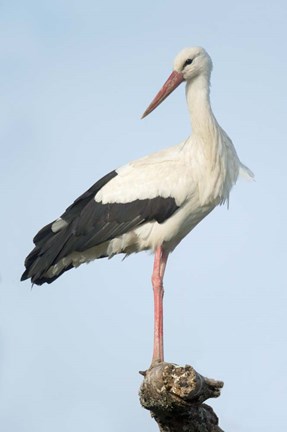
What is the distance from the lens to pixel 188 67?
479 inches

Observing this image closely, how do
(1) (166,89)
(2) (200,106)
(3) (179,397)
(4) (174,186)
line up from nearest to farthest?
(3) (179,397), (4) (174,186), (2) (200,106), (1) (166,89)

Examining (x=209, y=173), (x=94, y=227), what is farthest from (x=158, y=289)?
(x=209, y=173)

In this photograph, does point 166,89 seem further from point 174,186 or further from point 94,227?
point 94,227

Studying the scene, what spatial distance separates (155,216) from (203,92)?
4.66 feet

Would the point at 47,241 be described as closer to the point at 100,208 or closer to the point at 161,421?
the point at 100,208

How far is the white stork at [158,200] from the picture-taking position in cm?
1175

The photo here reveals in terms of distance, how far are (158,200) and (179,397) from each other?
12.1 ft

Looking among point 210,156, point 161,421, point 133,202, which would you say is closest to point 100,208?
point 133,202

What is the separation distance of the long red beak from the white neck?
14 centimetres

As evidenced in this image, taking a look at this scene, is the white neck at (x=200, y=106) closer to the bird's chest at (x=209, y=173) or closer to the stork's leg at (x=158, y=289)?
the bird's chest at (x=209, y=173)

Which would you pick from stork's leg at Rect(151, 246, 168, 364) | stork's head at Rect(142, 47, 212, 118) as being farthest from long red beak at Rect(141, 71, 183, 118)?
stork's leg at Rect(151, 246, 168, 364)

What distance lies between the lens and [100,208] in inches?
472

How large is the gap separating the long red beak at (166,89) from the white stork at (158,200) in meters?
0.01

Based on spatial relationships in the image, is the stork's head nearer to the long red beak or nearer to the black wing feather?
the long red beak
